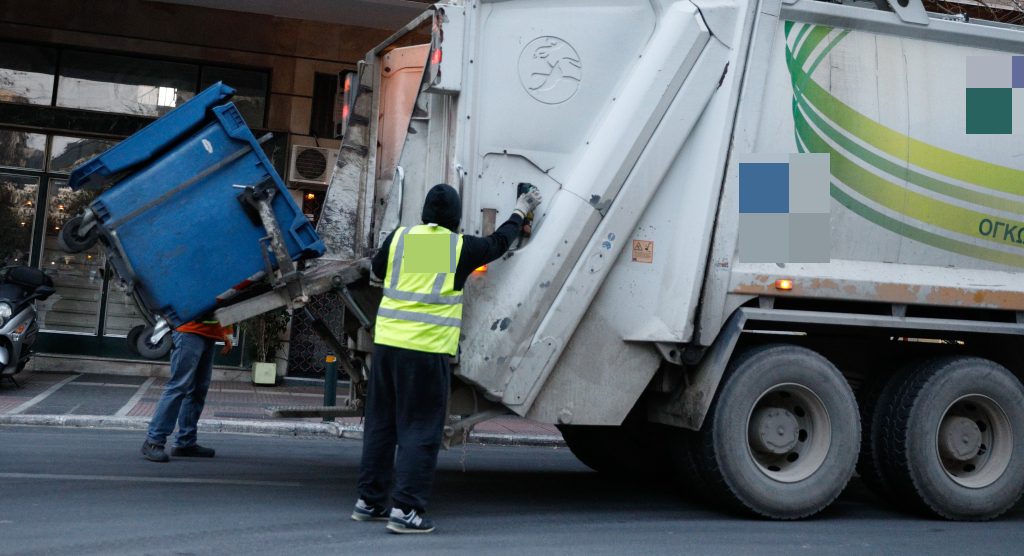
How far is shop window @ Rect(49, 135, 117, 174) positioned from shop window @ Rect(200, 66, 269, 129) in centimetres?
154

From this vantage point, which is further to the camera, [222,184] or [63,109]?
[63,109]

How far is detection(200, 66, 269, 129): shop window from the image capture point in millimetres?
13711

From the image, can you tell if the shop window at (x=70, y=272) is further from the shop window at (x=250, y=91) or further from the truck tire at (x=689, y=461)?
the truck tire at (x=689, y=461)

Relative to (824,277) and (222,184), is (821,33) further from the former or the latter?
(222,184)

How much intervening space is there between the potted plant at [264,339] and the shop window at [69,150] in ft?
8.94

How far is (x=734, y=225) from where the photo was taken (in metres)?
5.68

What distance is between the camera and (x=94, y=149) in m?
13.4

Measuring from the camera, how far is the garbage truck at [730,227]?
5465 mm

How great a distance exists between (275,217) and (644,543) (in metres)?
2.27

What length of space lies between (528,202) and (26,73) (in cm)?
972

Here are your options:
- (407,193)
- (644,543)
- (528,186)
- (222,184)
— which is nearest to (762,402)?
(644,543)

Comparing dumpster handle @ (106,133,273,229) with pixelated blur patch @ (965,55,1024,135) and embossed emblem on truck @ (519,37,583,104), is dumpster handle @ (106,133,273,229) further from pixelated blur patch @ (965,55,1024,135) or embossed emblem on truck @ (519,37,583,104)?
pixelated blur patch @ (965,55,1024,135)

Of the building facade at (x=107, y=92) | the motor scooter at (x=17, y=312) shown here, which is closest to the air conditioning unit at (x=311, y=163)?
the building facade at (x=107, y=92)

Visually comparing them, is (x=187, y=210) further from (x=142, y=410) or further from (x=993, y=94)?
(x=142, y=410)
